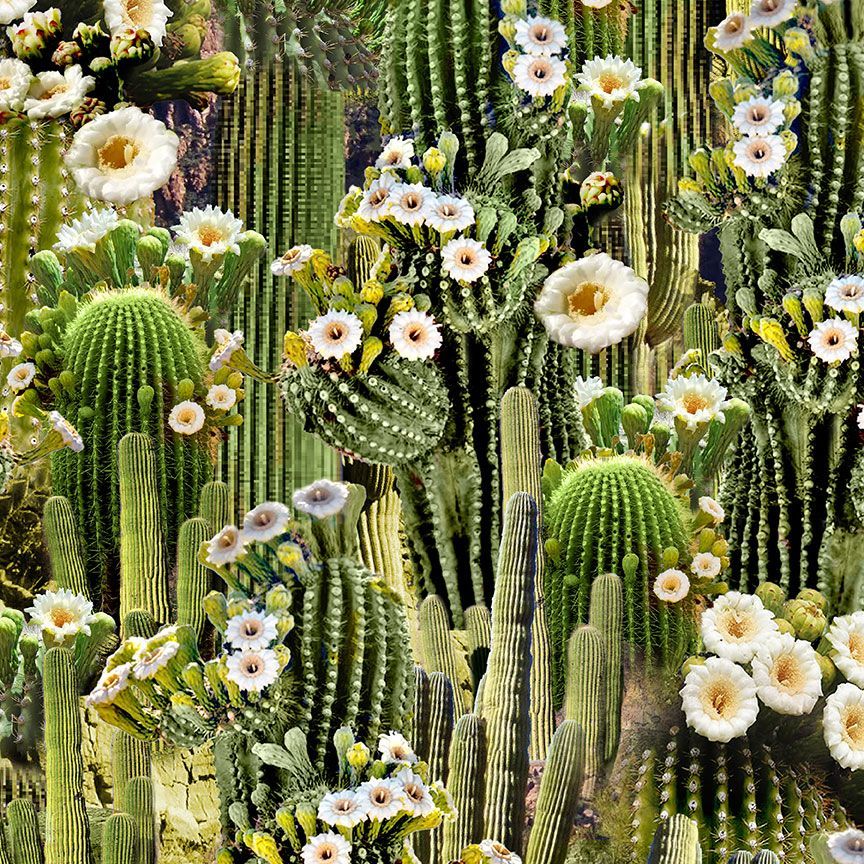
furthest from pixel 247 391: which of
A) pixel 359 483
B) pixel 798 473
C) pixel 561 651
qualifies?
pixel 798 473

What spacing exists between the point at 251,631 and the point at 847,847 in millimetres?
909

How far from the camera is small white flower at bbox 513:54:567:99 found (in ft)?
8.96

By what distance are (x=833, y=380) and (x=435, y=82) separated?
0.78m

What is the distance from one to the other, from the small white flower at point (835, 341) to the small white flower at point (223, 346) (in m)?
0.95

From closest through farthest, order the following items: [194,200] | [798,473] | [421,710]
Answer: [421,710], [798,473], [194,200]

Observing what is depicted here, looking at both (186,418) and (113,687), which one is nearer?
(113,687)

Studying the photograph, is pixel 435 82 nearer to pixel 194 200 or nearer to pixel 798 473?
pixel 194 200

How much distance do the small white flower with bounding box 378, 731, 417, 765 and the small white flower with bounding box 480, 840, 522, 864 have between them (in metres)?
0.18

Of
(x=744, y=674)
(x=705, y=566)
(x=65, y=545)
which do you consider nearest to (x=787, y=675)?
(x=744, y=674)

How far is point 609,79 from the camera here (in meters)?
2.87

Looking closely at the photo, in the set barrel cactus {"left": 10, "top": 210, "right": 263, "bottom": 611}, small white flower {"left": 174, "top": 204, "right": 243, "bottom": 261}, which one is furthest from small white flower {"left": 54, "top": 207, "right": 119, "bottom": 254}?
small white flower {"left": 174, "top": 204, "right": 243, "bottom": 261}

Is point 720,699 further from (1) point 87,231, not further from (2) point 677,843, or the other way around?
(1) point 87,231

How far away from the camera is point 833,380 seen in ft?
9.01

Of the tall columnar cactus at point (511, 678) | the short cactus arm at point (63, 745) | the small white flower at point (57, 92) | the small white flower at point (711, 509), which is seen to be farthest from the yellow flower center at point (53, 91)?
the small white flower at point (711, 509)
